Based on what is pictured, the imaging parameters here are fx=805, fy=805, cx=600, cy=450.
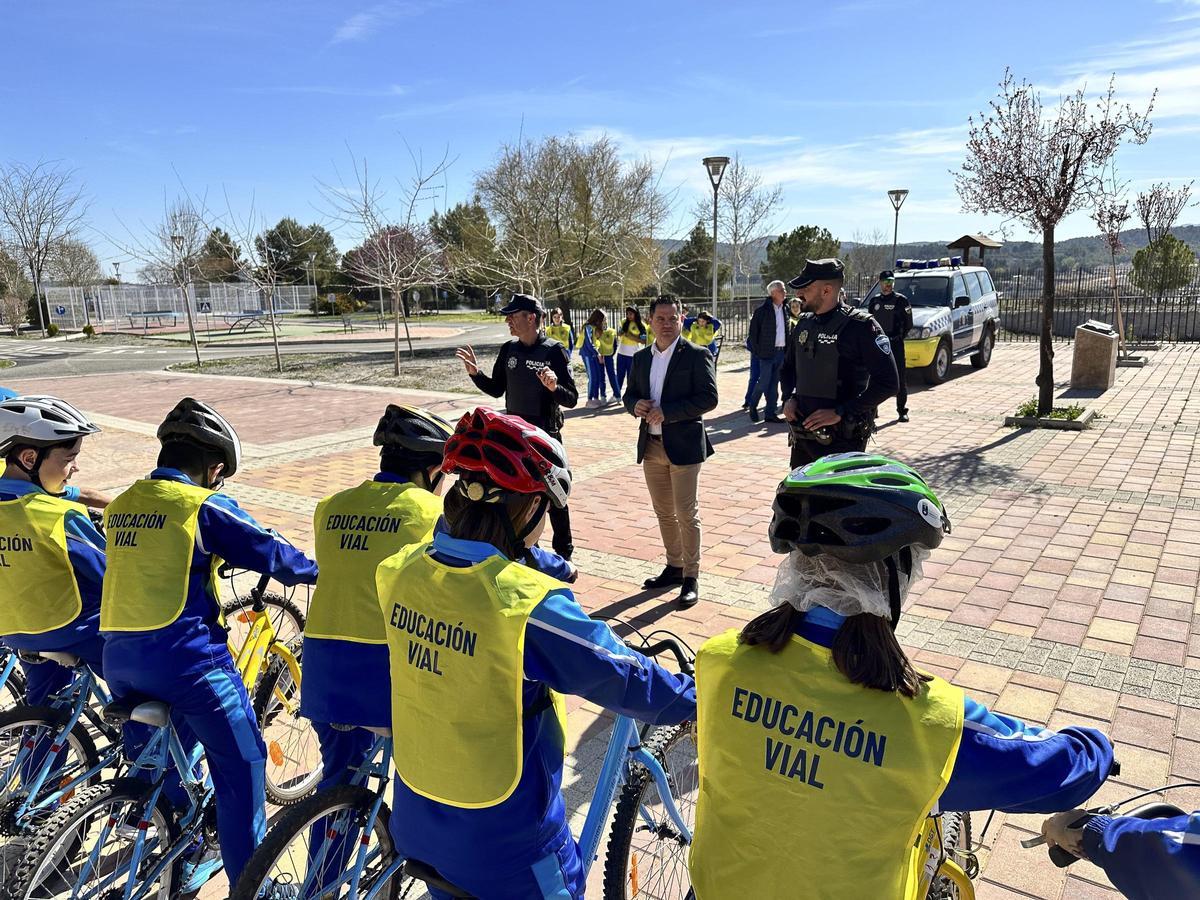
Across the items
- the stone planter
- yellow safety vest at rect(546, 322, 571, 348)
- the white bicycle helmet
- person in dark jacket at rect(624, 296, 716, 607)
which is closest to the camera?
the white bicycle helmet

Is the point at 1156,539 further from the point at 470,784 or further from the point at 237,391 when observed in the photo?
the point at 237,391

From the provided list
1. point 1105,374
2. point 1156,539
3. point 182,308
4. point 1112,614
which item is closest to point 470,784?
point 1112,614

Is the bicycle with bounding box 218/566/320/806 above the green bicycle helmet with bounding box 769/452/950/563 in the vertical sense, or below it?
below

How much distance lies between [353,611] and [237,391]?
17.2 m

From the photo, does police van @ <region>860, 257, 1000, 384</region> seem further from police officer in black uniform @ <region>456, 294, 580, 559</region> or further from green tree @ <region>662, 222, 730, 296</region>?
green tree @ <region>662, 222, 730, 296</region>

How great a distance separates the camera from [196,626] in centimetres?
Answer: 281

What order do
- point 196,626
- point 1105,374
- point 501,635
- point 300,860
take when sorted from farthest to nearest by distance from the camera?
point 1105,374 < point 196,626 < point 300,860 < point 501,635

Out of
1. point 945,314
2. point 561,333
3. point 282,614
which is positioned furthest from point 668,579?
point 945,314

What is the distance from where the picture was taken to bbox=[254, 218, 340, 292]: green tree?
6056 cm

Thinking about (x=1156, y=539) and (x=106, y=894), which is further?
(x=1156, y=539)

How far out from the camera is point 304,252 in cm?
6450

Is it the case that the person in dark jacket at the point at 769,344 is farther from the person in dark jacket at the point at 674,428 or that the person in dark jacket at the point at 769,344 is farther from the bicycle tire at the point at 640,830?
the bicycle tire at the point at 640,830

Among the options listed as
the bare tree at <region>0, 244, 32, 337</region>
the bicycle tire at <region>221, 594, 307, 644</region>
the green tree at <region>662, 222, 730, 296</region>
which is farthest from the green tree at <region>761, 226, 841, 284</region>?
the bicycle tire at <region>221, 594, 307, 644</region>

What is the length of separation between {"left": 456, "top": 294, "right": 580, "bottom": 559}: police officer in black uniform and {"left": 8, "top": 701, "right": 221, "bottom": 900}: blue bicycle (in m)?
3.29
